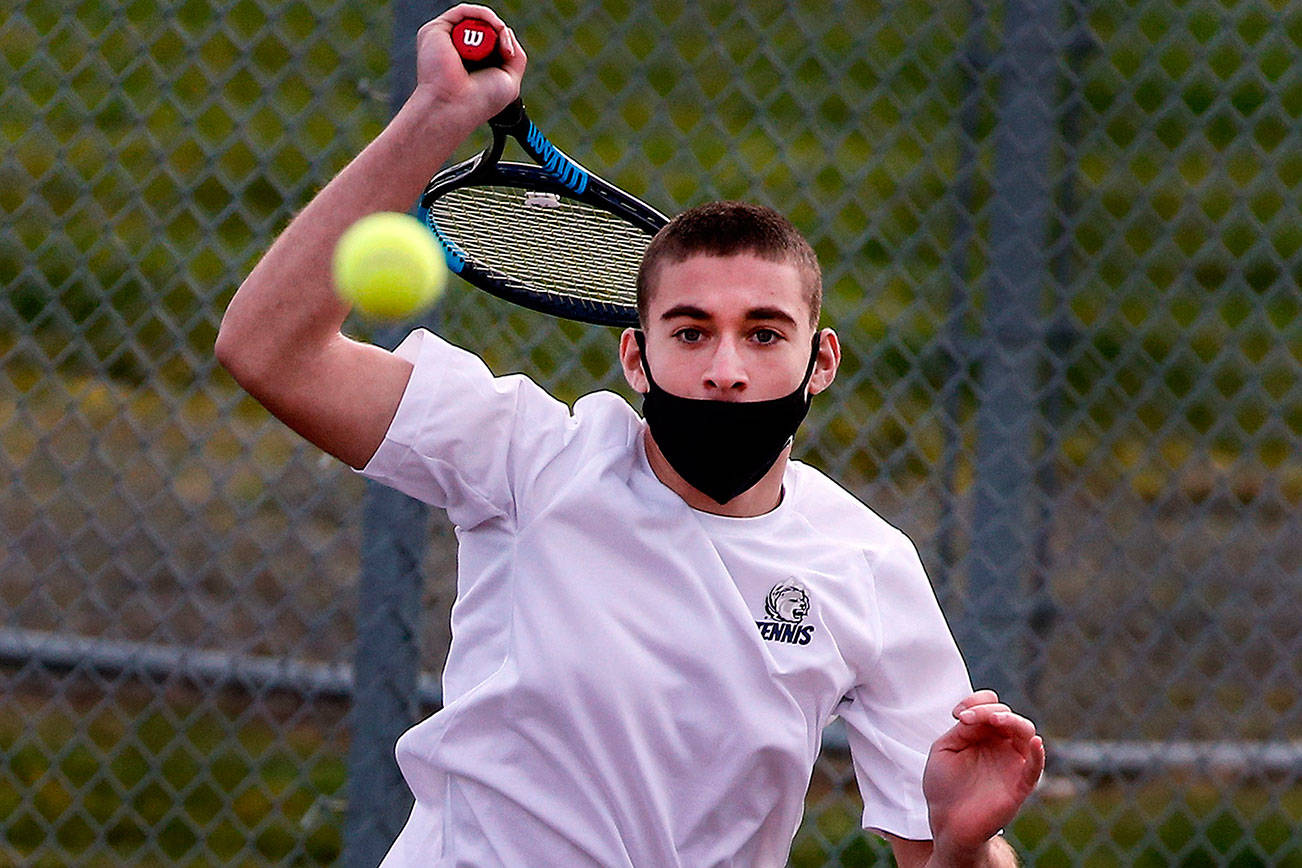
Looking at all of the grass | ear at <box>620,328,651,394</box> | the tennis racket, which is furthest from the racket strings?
the grass

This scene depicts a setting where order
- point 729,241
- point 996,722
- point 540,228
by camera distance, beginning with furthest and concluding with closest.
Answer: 1. point 540,228
2. point 729,241
3. point 996,722

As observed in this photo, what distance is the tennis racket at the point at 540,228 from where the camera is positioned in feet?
8.18

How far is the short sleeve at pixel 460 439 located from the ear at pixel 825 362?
0.39 m

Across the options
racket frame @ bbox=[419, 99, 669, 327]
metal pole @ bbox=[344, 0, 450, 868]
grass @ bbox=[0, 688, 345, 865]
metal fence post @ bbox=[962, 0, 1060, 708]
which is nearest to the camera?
racket frame @ bbox=[419, 99, 669, 327]

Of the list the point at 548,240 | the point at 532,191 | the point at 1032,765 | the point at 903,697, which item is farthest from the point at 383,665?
the point at 1032,765

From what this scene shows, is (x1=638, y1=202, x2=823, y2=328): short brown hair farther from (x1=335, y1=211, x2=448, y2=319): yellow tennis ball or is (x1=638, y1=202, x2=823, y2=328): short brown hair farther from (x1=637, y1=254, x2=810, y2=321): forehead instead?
(x1=335, y1=211, x2=448, y2=319): yellow tennis ball

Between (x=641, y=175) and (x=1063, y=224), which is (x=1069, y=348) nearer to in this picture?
(x=1063, y=224)

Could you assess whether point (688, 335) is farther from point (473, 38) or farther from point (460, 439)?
point (473, 38)

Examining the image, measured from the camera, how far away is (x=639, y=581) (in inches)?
90.4

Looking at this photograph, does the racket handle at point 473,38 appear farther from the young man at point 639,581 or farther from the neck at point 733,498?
the neck at point 733,498

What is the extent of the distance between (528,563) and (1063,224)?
6.28 ft

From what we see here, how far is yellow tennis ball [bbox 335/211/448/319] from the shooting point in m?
2.01

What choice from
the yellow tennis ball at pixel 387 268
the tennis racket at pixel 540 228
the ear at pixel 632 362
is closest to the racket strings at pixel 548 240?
the tennis racket at pixel 540 228

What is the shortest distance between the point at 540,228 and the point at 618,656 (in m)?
0.87
